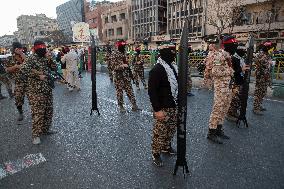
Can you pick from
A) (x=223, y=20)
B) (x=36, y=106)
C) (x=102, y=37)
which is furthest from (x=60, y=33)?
(x=36, y=106)

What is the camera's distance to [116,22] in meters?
59.4

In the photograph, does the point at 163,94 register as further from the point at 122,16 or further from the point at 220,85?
the point at 122,16

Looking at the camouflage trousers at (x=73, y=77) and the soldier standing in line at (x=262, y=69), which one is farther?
the camouflage trousers at (x=73, y=77)

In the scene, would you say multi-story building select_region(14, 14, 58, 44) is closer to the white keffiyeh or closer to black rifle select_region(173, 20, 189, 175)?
the white keffiyeh

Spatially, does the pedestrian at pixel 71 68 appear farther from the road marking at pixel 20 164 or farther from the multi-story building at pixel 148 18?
the multi-story building at pixel 148 18

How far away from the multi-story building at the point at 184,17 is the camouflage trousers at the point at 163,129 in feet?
127

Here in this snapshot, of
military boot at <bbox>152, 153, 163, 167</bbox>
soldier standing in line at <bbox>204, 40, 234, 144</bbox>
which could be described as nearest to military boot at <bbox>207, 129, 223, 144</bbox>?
soldier standing in line at <bbox>204, 40, 234, 144</bbox>

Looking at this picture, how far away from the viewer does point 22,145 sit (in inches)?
197

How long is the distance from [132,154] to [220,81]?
2.12 metres

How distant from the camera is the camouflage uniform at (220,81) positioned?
4.75 metres

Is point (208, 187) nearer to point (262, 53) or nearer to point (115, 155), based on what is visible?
point (115, 155)

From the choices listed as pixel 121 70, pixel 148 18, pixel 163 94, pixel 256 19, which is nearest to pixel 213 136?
pixel 163 94

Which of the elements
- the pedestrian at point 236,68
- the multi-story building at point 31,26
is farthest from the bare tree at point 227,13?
the multi-story building at point 31,26

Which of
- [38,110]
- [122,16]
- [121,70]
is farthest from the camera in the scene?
[122,16]
